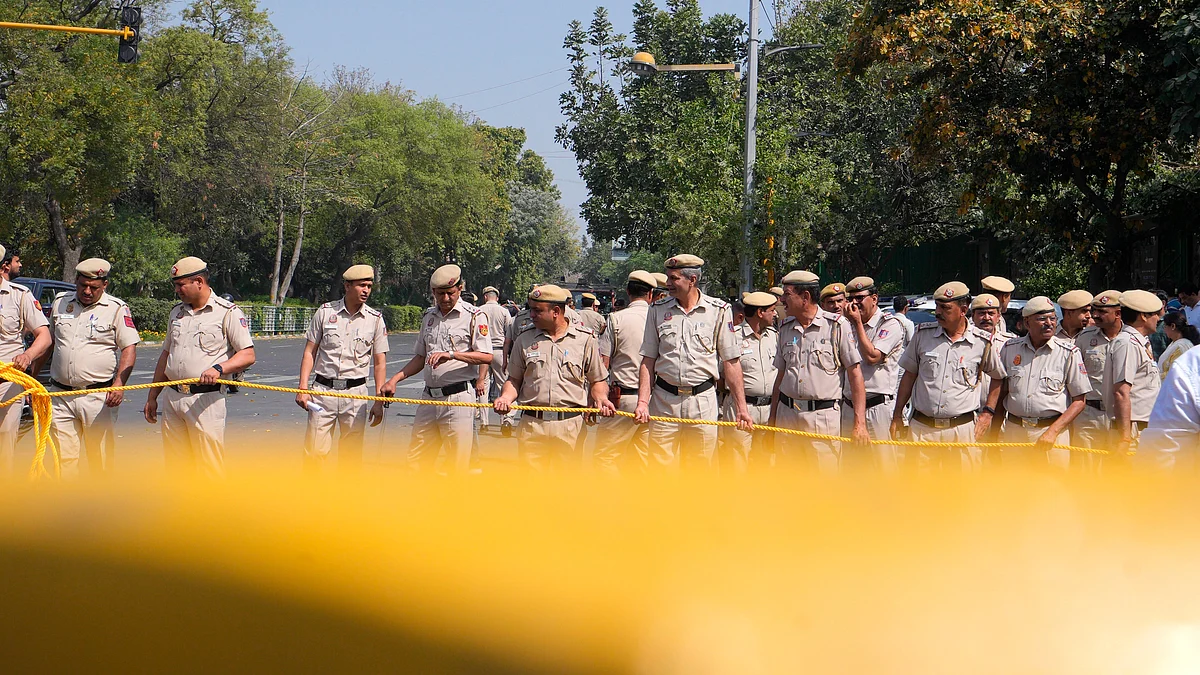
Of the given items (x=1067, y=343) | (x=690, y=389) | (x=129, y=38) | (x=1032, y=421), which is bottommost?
(x=1032, y=421)

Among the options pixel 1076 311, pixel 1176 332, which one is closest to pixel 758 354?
pixel 1076 311

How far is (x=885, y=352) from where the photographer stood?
26.4 feet

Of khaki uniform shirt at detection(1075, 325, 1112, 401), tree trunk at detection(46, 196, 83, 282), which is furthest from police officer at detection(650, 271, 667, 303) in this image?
tree trunk at detection(46, 196, 83, 282)

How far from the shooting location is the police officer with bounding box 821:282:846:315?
25.2ft

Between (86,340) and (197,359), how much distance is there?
36.9 inches

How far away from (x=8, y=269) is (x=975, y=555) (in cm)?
738

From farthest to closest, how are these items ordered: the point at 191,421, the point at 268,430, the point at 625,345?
1. the point at 268,430
2. the point at 625,345
3. the point at 191,421

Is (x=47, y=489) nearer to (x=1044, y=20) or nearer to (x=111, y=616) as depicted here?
(x=111, y=616)

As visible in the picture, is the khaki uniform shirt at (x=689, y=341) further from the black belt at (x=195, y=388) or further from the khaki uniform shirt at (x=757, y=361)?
the black belt at (x=195, y=388)

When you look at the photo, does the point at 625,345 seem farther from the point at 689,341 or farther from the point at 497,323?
the point at 497,323

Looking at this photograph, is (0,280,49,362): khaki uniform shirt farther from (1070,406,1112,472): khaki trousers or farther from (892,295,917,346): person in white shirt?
(1070,406,1112,472): khaki trousers

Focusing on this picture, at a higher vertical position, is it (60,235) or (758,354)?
(60,235)

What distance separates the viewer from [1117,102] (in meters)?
15.3

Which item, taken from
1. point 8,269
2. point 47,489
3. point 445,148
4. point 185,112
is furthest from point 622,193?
point 47,489
